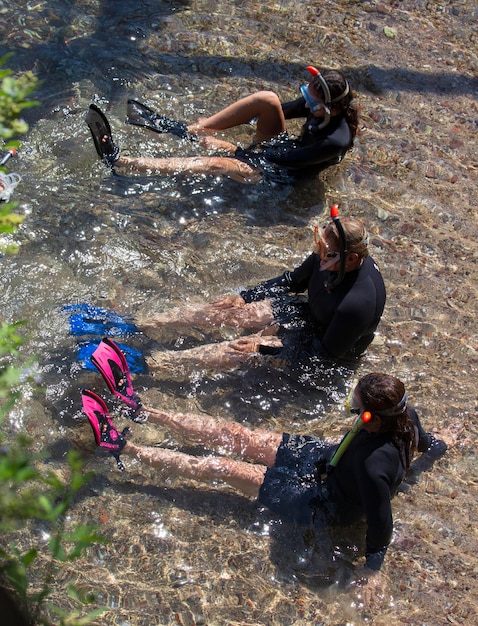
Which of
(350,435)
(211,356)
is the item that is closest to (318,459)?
(350,435)

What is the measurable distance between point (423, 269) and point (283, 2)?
185 inches

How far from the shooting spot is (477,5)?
8.98 meters

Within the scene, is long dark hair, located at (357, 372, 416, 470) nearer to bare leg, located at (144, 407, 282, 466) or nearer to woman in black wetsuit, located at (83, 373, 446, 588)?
woman in black wetsuit, located at (83, 373, 446, 588)

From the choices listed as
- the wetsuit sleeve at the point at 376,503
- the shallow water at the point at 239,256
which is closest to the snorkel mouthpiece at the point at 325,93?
the shallow water at the point at 239,256

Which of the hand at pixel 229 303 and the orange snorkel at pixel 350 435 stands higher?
the orange snorkel at pixel 350 435

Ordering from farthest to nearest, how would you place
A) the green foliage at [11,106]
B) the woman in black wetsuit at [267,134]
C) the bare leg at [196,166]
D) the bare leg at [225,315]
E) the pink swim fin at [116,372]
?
the bare leg at [196,166] → the woman in black wetsuit at [267,134] → the bare leg at [225,315] → the pink swim fin at [116,372] → the green foliage at [11,106]

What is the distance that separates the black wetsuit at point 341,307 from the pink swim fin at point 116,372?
107cm

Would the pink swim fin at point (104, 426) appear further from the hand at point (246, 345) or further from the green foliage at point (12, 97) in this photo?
the green foliage at point (12, 97)

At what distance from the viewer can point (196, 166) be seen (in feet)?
20.8

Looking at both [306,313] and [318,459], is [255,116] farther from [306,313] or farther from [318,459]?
[318,459]

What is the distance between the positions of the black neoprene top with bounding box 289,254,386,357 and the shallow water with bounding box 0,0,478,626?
0.56m

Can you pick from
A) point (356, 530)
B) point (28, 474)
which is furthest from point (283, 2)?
point (28, 474)

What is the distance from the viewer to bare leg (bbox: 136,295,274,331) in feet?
17.0

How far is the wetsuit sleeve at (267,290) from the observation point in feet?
17.0
